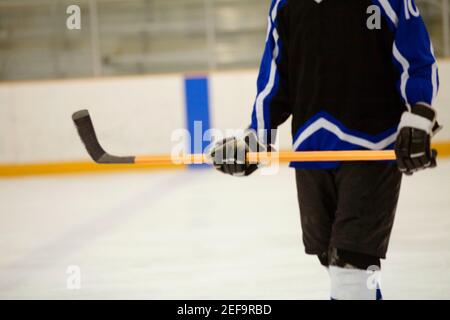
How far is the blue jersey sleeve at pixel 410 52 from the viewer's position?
158cm

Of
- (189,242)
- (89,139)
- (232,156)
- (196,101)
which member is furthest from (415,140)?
(196,101)

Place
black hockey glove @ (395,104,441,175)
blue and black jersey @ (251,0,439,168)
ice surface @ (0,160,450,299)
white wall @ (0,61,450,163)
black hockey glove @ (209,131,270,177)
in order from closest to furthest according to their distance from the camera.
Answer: black hockey glove @ (395,104,441,175) → blue and black jersey @ (251,0,439,168) → black hockey glove @ (209,131,270,177) → ice surface @ (0,160,450,299) → white wall @ (0,61,450,163)

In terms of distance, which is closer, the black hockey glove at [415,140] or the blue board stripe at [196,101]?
the black hockey glove at [415,140]

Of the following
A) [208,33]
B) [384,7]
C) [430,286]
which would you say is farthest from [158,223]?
[208,33]

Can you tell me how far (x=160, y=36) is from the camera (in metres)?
7.91

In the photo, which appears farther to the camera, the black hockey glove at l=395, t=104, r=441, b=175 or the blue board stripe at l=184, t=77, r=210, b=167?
the blue board stripe at l=184, t=77, r=210, b=167

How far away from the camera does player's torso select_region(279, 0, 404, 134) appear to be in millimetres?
1636

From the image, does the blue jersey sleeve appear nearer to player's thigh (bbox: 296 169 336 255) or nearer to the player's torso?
the player's torso

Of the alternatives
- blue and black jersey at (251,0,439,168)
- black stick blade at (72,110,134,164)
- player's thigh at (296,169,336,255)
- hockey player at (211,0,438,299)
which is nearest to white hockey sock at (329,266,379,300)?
hockey player at (211,0,438,299)

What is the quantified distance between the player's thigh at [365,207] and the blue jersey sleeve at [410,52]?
0.18 meters

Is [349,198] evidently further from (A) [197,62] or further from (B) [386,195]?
(A) [197,62]

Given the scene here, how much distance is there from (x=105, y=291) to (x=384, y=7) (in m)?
1.63

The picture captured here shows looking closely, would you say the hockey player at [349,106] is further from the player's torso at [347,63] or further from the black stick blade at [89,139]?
the black stick blade at [89,139]

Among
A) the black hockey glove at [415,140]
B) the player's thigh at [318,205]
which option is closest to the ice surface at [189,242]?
the player's thigh at [318,205]
